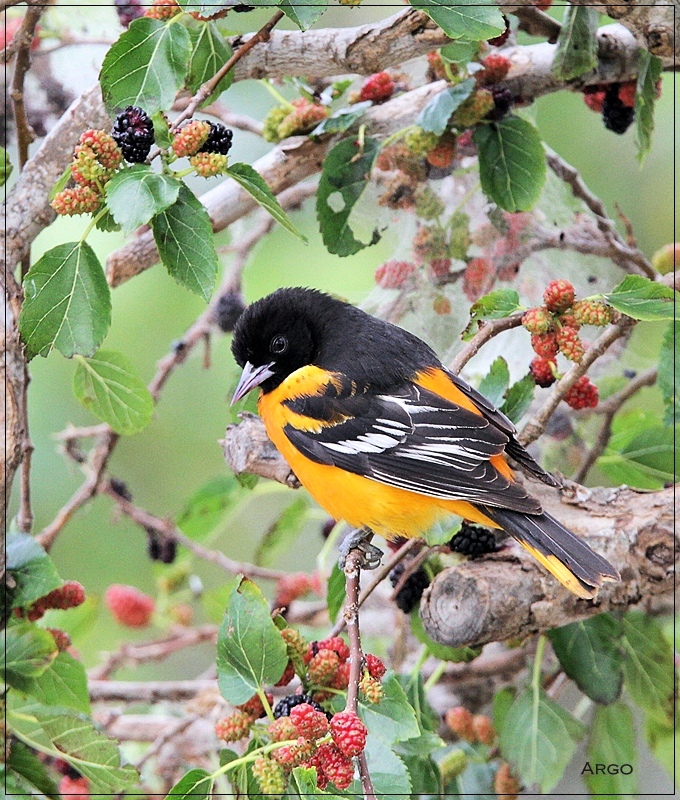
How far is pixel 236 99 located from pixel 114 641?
2.17m

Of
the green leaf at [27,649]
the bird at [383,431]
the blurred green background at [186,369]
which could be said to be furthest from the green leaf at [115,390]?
the blurred green background at [186,369]

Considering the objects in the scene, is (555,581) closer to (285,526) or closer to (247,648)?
(247,648)

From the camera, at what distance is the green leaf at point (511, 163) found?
2.11m

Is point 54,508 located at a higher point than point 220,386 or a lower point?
lower

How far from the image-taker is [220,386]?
3715 millimetres

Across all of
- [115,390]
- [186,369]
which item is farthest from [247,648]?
[186,369]

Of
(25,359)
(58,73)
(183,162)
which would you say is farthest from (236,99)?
(25,359)

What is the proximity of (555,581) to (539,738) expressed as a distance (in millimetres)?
535

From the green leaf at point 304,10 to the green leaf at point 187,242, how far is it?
353mm

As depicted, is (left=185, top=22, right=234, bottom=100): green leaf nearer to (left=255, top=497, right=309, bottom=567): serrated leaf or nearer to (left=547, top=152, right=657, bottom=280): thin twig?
(left=547, top=152, right=657, bottom=280): thin twig

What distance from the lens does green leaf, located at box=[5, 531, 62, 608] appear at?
5.63 ft

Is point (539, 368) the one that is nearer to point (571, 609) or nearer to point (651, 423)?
point (571, 609)

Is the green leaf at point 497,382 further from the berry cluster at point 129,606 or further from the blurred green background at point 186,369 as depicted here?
the berry cluster at point 129,606

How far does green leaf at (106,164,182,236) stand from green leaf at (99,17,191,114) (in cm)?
19
